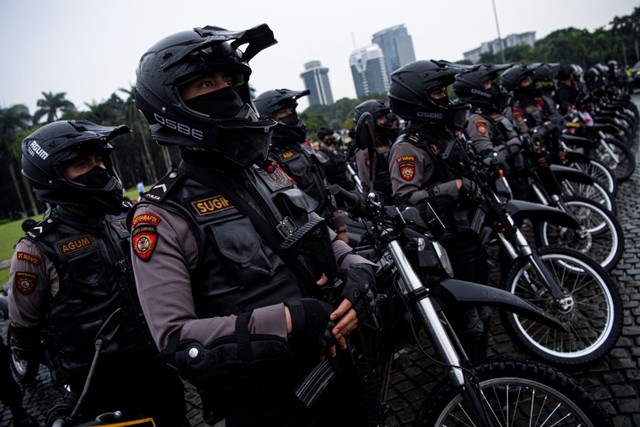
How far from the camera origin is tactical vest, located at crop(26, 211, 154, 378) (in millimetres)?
2557

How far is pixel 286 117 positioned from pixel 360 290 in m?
3.93

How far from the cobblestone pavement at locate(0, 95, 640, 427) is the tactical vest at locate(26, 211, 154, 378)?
1.41 m

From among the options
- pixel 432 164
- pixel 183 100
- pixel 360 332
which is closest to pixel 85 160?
pixel 183 100

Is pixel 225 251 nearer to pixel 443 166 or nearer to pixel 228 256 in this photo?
pixel 228 256

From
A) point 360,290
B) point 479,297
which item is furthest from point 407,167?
point 360,290

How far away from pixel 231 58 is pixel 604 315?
3.40m

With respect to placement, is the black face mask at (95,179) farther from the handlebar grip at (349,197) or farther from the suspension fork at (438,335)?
the suspension fork at (438,335)

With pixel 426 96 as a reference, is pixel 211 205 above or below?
below

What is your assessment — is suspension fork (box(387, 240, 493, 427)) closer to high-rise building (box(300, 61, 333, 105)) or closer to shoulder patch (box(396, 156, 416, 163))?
shoulder patch (box(396, 156, 416, 163))

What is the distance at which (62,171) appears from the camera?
2656mm

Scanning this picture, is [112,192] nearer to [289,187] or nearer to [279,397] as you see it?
[289,187]

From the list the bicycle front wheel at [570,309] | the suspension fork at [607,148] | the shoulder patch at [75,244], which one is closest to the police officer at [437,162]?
the bicycle front wheel at [570,309]

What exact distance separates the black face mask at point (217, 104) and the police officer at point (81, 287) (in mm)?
1440

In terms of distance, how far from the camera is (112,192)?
8.98ft
